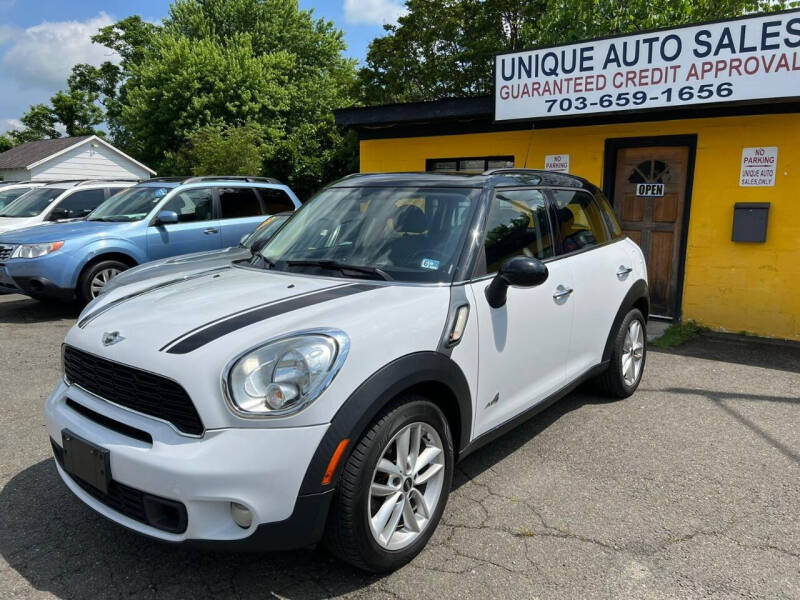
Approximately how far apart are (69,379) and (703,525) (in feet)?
10.4

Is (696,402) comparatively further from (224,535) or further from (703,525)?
(224,535)

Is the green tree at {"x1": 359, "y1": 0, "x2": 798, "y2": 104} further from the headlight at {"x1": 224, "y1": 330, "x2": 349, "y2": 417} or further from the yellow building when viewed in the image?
the headlight at {"x1": 224, "y1": 330, "x2": 349, "y2": 417}

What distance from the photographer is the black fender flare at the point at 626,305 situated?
14.4 ft

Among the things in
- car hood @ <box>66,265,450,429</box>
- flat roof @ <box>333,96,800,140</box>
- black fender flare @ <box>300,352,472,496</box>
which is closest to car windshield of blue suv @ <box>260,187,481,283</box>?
car hood @ <box>66,265,450,429</box>

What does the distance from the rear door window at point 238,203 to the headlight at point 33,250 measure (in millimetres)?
2294

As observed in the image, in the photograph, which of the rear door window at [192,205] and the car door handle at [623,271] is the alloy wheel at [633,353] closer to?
the car door handle at [623,271]

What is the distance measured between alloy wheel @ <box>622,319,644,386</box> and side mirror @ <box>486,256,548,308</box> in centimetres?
199

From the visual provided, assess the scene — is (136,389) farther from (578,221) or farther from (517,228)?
(578,221)

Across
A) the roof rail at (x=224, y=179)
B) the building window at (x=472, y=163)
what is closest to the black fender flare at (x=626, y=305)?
the building window at (x=472, y=163)

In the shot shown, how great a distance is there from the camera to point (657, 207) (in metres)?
7.65

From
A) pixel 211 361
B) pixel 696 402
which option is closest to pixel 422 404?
pixel 211 361

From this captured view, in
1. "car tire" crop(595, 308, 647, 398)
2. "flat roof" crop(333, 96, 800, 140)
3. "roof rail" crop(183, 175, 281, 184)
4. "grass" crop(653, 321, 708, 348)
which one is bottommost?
"grass" crop(653, 321, 708, 348)

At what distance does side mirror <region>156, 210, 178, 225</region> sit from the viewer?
7.98m

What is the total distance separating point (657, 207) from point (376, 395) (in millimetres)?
6464
